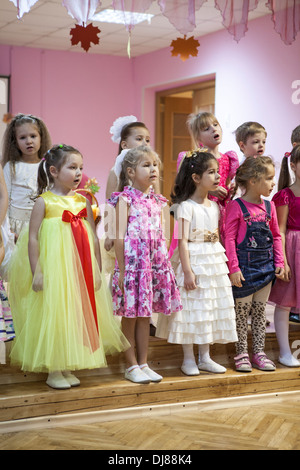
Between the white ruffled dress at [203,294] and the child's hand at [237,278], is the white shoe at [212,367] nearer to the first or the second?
the white ruffled dress at [203,294]

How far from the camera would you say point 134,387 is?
2871 millimetres

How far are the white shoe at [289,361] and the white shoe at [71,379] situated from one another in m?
1.14

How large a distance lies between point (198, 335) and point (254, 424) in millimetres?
480

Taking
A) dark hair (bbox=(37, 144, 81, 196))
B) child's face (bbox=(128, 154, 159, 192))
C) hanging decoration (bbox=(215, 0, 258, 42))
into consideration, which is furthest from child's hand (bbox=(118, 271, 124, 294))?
hanging decoration (bbox=(215, 0, 258, 42))

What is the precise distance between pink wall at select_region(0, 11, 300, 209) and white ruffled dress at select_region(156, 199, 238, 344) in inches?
123

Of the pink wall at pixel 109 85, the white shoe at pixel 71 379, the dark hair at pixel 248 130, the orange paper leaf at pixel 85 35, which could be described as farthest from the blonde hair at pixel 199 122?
the pink wall at pixel 109 85

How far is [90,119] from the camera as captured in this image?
25.9ft

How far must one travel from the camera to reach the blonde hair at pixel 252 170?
3146 mm

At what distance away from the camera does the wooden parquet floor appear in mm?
2529

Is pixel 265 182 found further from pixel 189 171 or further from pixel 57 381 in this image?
pixel 57 381

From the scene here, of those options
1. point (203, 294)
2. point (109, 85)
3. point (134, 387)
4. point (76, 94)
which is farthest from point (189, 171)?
point (109, 85)

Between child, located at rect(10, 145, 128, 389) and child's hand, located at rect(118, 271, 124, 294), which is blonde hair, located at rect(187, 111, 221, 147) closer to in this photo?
child, located at rect(10, 145, 128, 389)

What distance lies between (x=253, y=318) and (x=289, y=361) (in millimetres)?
324
